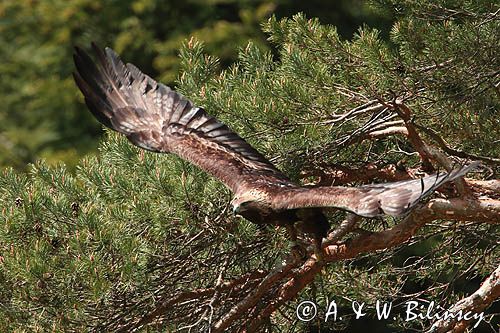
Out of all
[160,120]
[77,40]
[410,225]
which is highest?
[77,40]

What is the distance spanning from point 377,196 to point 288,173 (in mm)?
1037

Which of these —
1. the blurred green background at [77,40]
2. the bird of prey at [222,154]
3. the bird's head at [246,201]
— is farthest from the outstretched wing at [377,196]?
the blurred green background at [77,40]

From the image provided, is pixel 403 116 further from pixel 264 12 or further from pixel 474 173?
pixel 264 12

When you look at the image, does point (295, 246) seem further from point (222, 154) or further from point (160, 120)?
point (160, 120)

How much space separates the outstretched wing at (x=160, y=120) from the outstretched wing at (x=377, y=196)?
69cm

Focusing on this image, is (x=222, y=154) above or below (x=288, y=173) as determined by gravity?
above

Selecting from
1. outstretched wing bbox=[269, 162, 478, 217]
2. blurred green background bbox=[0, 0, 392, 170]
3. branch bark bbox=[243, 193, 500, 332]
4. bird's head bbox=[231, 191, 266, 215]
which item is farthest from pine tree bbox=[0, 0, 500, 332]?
blurred green background bbox=[0, 0, 392, 170]

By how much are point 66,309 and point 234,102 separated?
1.15m

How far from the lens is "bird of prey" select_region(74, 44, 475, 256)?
3965 millimetres

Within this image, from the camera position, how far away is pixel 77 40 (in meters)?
11.1

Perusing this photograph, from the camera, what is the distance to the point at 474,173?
509cm

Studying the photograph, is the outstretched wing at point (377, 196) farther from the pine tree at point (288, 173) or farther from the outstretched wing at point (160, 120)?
the outstretched wing at point (160, 120)

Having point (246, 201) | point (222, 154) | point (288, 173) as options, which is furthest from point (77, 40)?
point (246, 201)

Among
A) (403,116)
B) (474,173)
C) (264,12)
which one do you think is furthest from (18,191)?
(264,12)
